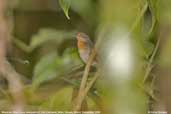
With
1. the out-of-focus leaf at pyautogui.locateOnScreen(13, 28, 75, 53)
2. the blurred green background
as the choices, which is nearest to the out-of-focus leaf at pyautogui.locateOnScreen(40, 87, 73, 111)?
the blurred green background

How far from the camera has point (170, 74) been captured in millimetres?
867

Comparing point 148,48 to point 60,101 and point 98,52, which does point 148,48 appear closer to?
point 98,52

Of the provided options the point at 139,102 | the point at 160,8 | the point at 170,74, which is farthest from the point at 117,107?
the point at 160,8

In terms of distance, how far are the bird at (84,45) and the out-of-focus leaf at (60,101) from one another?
0.09 metres

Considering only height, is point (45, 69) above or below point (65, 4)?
below

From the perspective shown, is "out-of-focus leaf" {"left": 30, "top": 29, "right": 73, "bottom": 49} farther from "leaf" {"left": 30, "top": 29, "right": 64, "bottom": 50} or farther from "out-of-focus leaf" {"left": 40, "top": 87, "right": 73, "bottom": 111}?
"out-of-focus leaf" {"left": 40, "top": 87, "right": 73, "bottom": 111}

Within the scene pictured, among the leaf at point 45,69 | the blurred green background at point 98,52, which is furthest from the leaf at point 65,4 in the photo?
the leaf at point 45,69

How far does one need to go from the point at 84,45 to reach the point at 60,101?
15 centimetres

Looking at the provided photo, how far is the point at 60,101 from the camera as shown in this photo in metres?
0.94

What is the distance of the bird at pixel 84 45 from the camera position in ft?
3.04

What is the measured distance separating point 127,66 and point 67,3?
209mm

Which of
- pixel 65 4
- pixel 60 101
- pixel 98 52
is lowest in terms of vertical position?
pixel 60 101

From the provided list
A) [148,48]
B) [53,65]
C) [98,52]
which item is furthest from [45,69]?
[148,48]

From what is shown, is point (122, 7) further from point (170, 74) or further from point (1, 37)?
point (1, 37)
